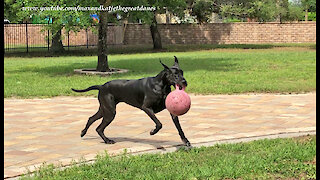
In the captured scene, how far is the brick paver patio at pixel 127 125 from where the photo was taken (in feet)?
25.2


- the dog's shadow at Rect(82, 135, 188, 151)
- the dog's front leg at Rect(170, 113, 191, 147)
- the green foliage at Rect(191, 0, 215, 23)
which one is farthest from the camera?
the green foliage at Rect(191, 0, 215, 23)

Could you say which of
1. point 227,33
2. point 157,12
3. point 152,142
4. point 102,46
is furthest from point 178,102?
point 227,33

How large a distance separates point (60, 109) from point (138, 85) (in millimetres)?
4499

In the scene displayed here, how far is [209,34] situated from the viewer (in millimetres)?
47844

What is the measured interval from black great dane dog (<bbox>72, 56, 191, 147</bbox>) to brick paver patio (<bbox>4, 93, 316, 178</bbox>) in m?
0.54

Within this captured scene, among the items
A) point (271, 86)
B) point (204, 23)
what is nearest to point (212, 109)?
point (271, 86)

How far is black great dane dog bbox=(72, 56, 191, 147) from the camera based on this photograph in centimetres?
695

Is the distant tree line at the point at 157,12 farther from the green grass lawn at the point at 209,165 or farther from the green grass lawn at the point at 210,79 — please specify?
the green grass lawn at the point at 209,165

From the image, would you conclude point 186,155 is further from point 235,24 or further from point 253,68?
point 235,24

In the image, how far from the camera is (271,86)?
49.9ft

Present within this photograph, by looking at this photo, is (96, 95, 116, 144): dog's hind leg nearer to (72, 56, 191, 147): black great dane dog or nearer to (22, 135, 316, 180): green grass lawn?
(72, 56, 191, 147): black great dane dog

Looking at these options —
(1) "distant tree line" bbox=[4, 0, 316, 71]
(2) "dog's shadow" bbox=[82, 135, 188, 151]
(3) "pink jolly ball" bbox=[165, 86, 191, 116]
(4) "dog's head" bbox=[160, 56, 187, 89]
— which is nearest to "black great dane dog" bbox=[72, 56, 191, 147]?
(4) "dog's head" bbox=[160, 56, 187, 89]

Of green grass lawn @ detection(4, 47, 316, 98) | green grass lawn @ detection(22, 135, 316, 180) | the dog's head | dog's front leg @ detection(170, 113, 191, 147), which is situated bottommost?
green grass lawn @ detection(4, 47, 316, 98)

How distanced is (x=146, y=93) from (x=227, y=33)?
41163 millimetres
